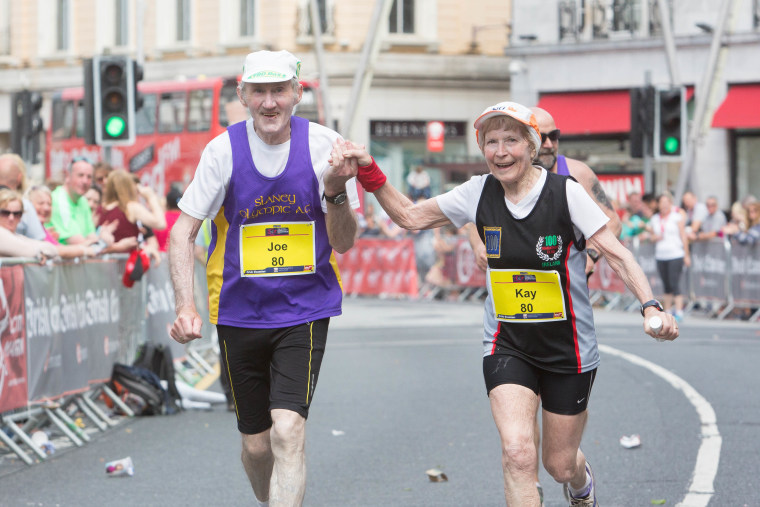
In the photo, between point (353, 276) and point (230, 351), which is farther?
point (353, 276)

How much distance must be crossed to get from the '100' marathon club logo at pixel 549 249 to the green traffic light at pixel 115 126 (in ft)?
31.4

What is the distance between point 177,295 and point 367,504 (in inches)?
82.2

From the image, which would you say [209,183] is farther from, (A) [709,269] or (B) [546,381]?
(A) [709,269]

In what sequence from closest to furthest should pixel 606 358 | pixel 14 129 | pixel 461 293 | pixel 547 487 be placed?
pixel 547 487
pixel 606 358
pixel 14 129
pixel 461 293

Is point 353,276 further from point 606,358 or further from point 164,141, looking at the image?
point 606,358

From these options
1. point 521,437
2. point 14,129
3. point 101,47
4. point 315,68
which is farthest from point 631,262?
point 101,47

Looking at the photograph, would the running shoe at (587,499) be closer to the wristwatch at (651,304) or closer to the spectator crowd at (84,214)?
the wristwatch at (651,304)

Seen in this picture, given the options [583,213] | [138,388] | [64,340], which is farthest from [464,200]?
[138,388]

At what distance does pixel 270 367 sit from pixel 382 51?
118ft

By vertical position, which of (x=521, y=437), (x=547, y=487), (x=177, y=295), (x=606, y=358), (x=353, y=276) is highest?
(x=177, y=295)

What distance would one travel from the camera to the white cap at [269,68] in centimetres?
578

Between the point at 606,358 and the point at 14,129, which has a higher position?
the point at 14,129

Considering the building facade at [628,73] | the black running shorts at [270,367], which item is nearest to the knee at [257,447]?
the black running shorts at [270,367]

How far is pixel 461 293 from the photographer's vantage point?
87.9 feet
